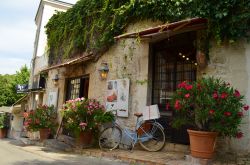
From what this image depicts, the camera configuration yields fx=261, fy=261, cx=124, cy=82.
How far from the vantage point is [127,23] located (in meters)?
8.58

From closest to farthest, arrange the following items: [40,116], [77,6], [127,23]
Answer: [127,23], [40,116], [77,6]

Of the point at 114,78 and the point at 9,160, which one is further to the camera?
the point at 114,78

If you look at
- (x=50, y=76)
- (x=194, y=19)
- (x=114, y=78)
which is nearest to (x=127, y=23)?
(x=114, y=78)

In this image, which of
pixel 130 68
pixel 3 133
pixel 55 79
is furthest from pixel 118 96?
pixel 3 133

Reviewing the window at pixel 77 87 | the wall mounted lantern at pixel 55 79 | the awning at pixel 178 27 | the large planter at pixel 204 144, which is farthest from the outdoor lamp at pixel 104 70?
the large planter at pixel 204 144

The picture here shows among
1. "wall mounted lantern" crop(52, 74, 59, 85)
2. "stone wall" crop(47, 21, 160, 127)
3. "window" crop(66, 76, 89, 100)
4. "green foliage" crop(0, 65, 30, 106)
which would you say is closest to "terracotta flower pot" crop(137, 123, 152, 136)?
"stone wall" crop(47, 21, 160, 127)

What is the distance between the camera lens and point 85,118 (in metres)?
8.10

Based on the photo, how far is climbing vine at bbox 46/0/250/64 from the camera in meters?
5.82

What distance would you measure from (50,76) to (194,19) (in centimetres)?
964

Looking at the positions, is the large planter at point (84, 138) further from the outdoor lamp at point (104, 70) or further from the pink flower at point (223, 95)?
the pink flower at point (223, 95)

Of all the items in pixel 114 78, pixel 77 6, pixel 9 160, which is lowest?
pixel 9 160

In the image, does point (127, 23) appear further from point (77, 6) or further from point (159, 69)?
point (77, 6)

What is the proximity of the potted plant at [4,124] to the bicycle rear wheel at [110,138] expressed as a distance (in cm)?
1766

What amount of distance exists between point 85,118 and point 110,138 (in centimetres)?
100
